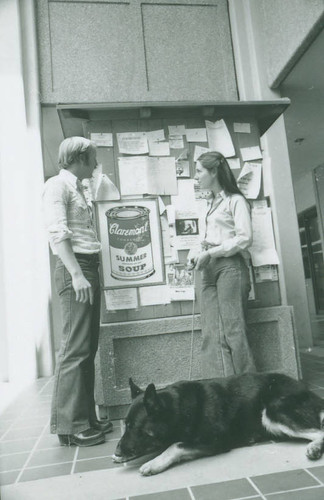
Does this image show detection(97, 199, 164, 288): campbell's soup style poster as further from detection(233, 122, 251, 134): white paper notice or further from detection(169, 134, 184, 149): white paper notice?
detection(233, 122, 251, 134): white paper notice

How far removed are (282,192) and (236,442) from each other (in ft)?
11.5

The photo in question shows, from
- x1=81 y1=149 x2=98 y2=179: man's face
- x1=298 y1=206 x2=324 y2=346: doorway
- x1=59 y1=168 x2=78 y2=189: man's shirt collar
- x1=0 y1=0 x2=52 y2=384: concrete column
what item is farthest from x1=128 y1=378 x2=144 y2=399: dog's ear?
x1=298 y1=206 x2=324 y2=346: doorway

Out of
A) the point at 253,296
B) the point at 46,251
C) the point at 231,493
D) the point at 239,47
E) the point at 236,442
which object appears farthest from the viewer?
the point at 46,251

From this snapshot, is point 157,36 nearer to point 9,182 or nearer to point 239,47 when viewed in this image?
point 239,47

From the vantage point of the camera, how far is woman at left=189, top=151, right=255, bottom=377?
299 centimetres

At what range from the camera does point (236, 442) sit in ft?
7.87

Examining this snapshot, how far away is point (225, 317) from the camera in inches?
119

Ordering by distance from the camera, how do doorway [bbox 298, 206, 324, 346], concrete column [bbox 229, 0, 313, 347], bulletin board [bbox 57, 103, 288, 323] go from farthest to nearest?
doorway [bbox 298, 206, 324, 346], concrete column [bbox 229, 0, 313, 347], bulletin board [bbox 57, 103, 288, 323]

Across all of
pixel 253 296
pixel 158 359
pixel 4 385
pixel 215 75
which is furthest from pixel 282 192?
pixel 4 385

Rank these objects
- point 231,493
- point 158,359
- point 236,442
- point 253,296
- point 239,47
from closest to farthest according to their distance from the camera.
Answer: point 231,493 < point 236,442 < point 158,359 < point 253,296 < point 239,47

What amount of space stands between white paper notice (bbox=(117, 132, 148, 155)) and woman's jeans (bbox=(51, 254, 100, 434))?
134cm

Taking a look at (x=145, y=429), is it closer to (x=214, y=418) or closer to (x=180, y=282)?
(x=214, y=418)

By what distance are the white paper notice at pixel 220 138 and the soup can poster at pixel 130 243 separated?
0.84m

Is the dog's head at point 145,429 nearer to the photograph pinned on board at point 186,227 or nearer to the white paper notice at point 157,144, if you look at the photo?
the photograph pinned on board at point 186,227
